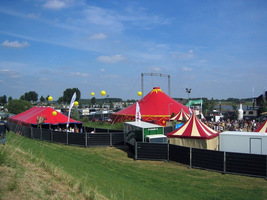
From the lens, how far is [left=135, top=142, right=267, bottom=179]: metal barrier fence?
34.8 feet

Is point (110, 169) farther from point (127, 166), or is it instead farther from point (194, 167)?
point (194, 167)

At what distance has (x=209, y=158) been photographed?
38.7ft

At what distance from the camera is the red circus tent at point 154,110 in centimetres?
3048

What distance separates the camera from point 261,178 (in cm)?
1045

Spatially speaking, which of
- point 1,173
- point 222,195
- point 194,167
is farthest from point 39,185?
point 194,167

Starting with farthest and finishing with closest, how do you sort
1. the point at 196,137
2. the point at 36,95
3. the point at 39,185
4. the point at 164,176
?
the point at 36,95, the point at 196,137, the point at 164,176, the point at 39,185

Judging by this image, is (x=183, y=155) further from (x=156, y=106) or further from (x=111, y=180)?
(x=156, y=106)

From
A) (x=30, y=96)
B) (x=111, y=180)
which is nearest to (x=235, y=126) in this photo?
(x=111, y=180)

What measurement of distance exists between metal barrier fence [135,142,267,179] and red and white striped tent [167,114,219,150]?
288cm

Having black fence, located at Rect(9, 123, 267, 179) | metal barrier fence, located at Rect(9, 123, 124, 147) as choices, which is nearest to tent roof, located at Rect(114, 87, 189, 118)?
metal barrier fence, located at Rect(9, 123, 124, 147)

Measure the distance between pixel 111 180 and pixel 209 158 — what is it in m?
5.07

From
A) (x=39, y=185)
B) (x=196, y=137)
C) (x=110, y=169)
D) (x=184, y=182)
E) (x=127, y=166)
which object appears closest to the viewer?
(x=39, y=185)

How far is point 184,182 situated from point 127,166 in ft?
11.5

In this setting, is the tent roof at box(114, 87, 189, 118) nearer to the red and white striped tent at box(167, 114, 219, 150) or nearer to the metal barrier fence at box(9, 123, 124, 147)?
the metal barrier fence at box(9, 123, 124, 147)
